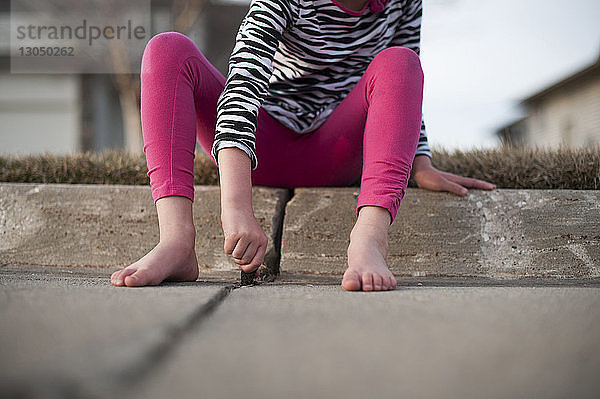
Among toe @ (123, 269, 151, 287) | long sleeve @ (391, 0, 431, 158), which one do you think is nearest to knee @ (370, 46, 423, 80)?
long sleeve @ (391, 0, 431, 158)

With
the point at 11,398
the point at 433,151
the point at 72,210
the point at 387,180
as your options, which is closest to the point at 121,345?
the point at 11,398

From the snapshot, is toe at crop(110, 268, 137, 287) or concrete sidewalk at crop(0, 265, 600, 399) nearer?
concrete sidewalk at crop(0, 265, 600, 399)

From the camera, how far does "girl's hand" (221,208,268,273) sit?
1024 millimetres

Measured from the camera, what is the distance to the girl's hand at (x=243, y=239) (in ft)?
3.36

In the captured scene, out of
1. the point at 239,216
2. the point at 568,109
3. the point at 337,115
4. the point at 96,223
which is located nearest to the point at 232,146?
the point at 239,216

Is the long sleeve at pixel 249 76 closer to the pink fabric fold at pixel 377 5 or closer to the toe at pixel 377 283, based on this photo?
the pink fabric fold at pixel 377 5

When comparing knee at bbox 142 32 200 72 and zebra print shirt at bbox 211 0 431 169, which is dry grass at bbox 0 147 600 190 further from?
knee at bbox 142 32 200 72

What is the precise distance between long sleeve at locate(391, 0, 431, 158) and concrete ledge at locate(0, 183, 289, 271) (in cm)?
49

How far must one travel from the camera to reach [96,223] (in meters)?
1.59

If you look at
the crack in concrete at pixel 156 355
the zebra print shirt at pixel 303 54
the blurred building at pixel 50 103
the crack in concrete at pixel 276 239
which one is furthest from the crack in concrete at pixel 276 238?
the blurred building at pixel 50 103

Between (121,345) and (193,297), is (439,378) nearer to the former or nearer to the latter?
(121,345)

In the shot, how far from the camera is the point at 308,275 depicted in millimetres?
1470

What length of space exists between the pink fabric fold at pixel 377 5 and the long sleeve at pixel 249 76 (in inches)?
10.1

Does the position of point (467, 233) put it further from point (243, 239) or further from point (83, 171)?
point (83, 171)
